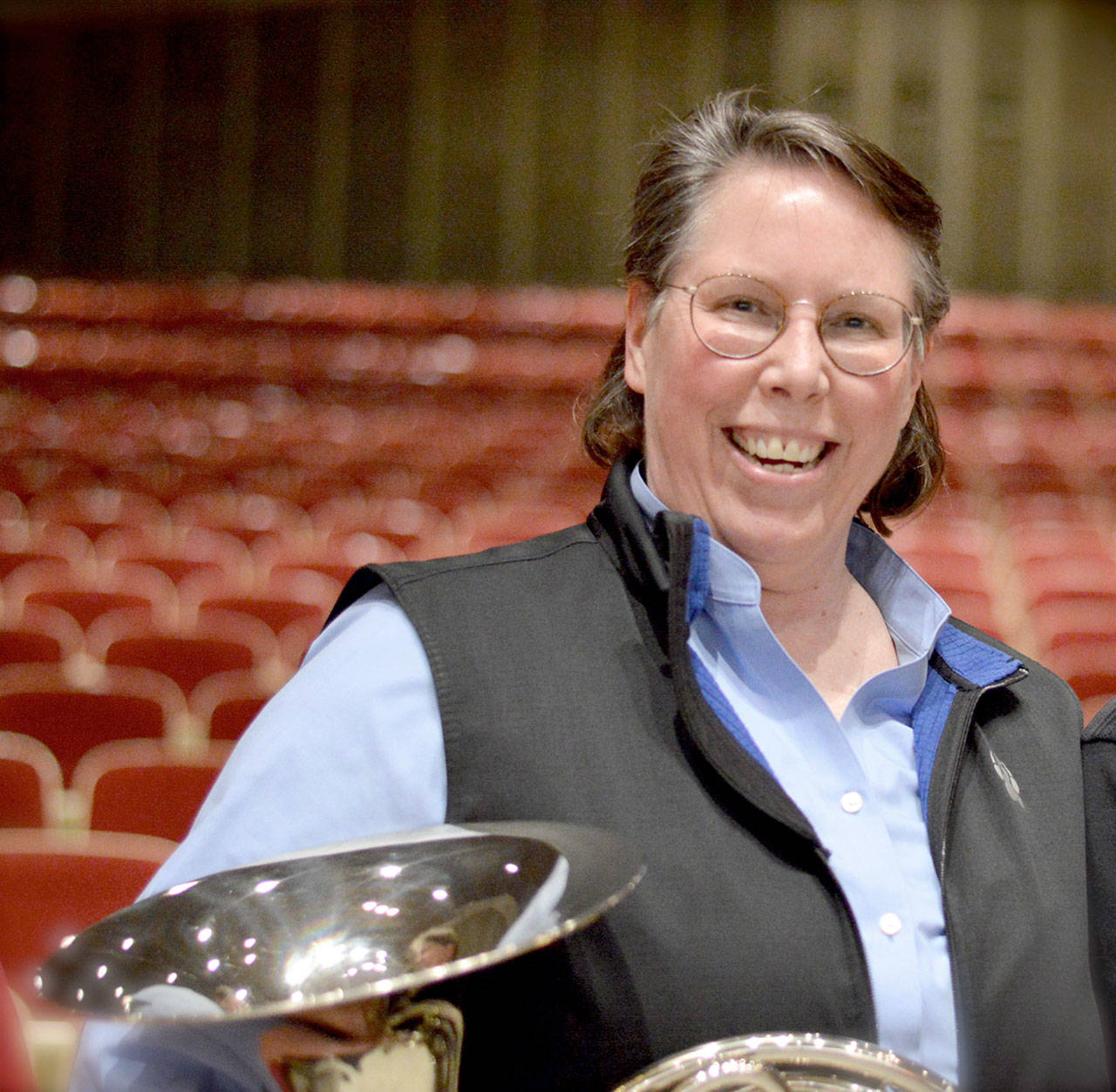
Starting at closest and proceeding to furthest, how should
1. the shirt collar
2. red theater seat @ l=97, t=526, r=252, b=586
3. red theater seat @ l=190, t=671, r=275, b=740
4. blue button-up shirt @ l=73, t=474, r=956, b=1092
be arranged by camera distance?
1. blue button-up shirt @ l=73, t=474, r=956, b=1092
2. the shirt collar
3. red theater seat @ l=190, t=671, r=275, b=740
4. red theater seat @ l=97, t=526, r=252, b=586

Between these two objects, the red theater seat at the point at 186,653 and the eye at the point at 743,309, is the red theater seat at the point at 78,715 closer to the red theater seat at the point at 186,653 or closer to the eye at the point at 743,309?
the red theater seat at the point at 186,653

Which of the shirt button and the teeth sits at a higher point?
the teeth

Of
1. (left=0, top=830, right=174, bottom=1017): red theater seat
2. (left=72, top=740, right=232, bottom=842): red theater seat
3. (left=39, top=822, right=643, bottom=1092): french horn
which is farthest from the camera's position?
(left=72, top=740, right=232, bottom=842): red theater seat

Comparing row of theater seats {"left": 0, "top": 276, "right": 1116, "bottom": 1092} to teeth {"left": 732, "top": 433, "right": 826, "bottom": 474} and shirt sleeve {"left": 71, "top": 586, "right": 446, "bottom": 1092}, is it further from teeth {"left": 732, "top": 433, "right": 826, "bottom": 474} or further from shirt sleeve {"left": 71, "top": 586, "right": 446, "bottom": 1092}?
shirt sleeve {"left": 71, "top": 586, "right": 446, "bottom": 1092}

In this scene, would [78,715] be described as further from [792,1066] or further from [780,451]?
[792,1066]

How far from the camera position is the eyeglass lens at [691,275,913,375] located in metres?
0.89

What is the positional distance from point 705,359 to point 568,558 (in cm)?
16

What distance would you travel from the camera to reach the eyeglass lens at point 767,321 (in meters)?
0.89

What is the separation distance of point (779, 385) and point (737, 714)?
0.71ft

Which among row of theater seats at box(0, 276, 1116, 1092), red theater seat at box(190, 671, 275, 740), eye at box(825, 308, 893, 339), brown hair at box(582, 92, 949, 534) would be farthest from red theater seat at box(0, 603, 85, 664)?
eye at box(825, 308, 893, 339)

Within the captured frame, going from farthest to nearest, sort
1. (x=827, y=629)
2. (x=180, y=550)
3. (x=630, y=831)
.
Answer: (x=180, y=550), (x=827, y=629), (x=630, y=831)

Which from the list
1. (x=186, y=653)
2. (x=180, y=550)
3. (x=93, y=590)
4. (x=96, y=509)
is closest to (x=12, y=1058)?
(x=186, y=653)

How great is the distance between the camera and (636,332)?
98 cm

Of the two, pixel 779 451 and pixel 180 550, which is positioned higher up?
pixel 779 451
